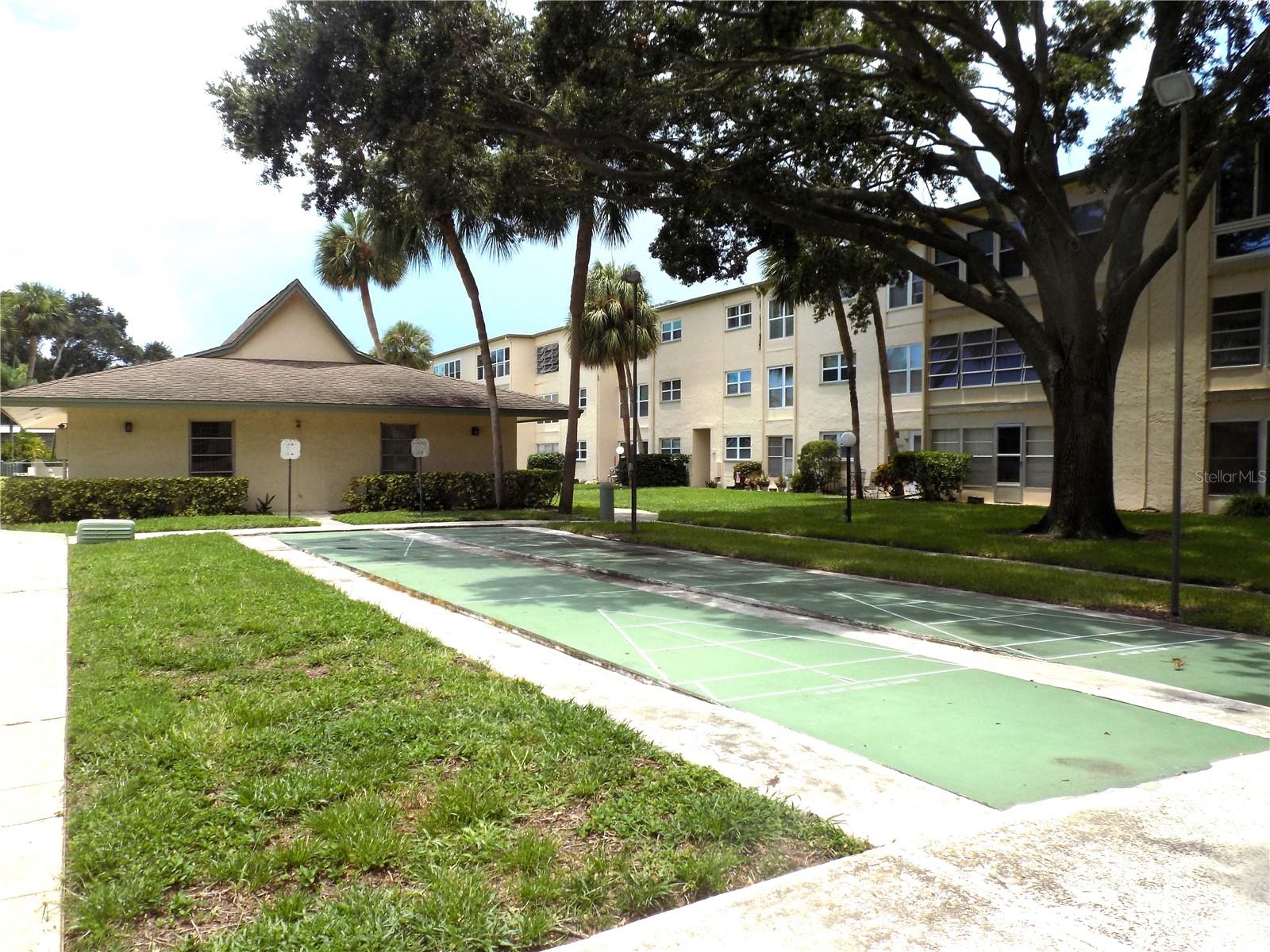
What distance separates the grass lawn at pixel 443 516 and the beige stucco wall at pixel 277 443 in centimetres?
202

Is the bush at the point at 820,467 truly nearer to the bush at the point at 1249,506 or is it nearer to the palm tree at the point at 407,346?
the bush at the point at 1249,506

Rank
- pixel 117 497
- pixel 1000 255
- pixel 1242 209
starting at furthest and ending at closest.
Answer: pixel 1000 255 < pixel 1242 209 < pixel 117 497

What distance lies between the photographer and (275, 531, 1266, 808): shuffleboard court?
4.75 m

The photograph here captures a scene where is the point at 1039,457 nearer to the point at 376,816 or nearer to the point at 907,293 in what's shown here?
the point at 907,293

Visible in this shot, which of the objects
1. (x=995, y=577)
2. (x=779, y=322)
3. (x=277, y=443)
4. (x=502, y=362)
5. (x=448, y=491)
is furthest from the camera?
(x=502, y=362)

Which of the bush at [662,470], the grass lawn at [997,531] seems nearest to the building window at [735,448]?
the bush at [662,470]

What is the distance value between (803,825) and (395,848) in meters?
1.77

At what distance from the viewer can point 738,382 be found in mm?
37812

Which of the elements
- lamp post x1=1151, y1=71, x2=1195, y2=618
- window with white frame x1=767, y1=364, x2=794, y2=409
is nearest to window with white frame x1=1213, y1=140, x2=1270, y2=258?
lamp post x1=1151, y1=71, x2=1195, y2=618

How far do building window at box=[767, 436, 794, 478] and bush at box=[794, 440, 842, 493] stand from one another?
6.09 ft

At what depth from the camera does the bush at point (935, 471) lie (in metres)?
27.9

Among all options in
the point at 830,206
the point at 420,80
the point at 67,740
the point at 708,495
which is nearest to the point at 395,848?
the point at 67,740

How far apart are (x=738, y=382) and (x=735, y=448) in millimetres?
2932

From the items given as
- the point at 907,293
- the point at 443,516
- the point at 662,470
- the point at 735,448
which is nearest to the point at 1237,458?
the point at 907,293
